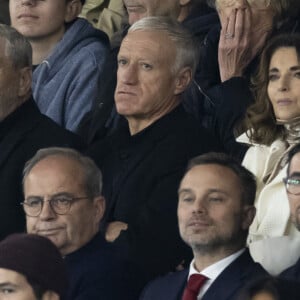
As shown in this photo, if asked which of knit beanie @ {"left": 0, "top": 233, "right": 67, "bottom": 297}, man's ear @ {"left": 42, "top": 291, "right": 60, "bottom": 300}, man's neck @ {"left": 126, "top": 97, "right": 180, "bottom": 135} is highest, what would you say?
man's neck @ {"left": 126, "top": 97, "right": 180, "bottom": 135}

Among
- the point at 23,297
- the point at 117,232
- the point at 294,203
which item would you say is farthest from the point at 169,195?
the point at 23,297

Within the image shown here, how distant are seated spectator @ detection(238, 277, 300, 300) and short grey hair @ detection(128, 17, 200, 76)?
277cm

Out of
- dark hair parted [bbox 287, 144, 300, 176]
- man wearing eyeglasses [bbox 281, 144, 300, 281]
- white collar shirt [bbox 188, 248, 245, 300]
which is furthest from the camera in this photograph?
dark hair parted [bbox 287, 144, 300, 176]

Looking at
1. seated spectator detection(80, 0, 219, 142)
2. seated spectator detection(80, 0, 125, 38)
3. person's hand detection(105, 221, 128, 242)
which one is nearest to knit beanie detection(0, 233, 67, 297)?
person's hand detection(105, 221, 128, 242)

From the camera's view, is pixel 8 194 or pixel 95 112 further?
pixel 95 112

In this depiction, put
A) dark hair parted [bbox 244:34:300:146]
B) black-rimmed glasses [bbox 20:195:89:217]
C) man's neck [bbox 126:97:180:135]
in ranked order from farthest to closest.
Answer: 1. man's neck [bbox 126:97:180:135]
2. dark hair parted [bbox 244:34:300:146]
3. black-rimmed glasses [bbox 20:195:89:217]

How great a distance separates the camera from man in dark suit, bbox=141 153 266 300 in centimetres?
738

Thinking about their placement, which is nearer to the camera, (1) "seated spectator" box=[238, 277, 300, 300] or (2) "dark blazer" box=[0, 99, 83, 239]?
(1) "seated spectator" box=[238, 277, 300, 300]

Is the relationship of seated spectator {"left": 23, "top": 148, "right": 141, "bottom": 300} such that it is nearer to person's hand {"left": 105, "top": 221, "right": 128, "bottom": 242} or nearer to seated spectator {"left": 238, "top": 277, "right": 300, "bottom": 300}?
person's hand {"left": 105, "top": 221, "right": 128, "bottom": 242}

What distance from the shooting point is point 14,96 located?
8.95 meters

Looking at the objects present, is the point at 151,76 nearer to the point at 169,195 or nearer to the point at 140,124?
the point at 140,124

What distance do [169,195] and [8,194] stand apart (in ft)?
2.81

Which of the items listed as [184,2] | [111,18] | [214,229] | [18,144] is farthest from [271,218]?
[111,18]

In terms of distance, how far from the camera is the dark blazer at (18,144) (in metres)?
8.41
